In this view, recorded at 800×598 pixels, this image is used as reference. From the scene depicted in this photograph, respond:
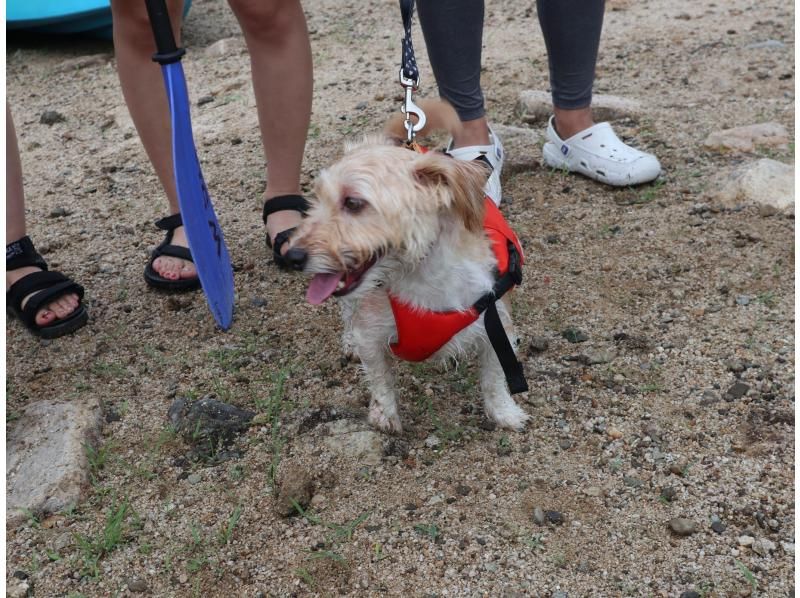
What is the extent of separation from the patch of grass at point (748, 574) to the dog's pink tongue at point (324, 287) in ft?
4.66

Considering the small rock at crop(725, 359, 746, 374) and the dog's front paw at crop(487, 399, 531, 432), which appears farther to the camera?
the small rock at crop(725, 359, 746, 374)

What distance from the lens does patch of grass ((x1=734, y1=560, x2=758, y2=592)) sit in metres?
2.17

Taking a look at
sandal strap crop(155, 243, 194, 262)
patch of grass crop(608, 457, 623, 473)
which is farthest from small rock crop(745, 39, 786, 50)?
sandal strap crop(155, 243, 194, 262)

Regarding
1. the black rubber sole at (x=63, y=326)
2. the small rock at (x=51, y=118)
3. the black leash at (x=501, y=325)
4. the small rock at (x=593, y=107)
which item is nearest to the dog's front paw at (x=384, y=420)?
the black leash at (x=501, y=325)

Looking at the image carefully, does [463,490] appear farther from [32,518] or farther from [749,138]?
[749,138]

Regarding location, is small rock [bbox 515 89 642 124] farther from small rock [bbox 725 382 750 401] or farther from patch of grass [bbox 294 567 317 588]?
patch of grass [bbox 294 567 317 588]

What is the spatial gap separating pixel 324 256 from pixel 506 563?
3.46ft

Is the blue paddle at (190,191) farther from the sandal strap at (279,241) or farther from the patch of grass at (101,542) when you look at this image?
the patch of grass at (101,542)

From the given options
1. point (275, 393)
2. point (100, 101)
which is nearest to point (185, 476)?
point (275, 393)

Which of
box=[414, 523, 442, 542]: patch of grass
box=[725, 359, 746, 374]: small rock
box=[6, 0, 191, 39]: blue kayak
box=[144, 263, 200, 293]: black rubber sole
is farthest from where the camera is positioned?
box=[6, 0, 191, 39]: blue kayak

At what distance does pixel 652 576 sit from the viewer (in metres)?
2.24

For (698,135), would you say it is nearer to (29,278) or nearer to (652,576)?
(652,576)

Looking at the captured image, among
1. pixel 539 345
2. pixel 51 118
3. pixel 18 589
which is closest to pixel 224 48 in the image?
pixel 51 118

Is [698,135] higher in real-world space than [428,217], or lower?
lower
